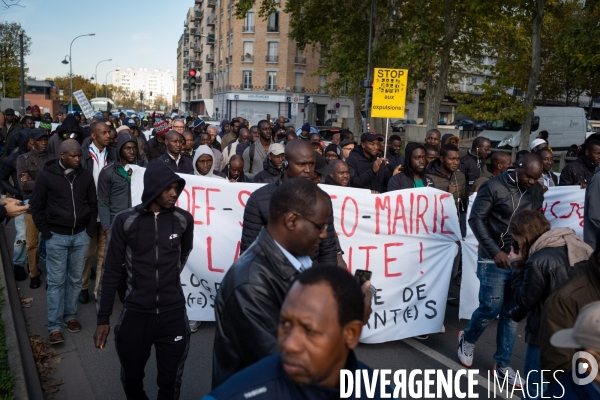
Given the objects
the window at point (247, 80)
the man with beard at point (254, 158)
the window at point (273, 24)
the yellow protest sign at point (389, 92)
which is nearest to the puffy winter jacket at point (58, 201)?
the man with beard at point (254, 158)

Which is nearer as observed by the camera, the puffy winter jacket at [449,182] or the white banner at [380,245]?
the white banner at [380,245]

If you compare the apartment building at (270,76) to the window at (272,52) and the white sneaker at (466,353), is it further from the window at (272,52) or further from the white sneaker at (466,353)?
the white sneaker at (466,353)

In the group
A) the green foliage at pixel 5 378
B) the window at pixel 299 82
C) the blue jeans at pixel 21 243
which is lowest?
the green foliage at pixel 5 378

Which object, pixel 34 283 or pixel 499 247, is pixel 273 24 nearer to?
pixel 34 283

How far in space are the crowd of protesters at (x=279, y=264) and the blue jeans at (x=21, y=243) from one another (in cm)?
2

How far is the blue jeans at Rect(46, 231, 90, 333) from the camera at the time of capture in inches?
214

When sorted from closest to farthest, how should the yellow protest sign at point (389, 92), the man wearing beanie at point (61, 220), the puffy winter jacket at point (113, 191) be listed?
the man wearing beanie at point (61, 220)
the puffy winter jacket at point (113, 191)
the yellow protest sign at point (389, 92)

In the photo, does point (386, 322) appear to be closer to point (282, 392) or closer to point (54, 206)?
point (54, 206)

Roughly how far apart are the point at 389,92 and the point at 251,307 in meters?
9.27

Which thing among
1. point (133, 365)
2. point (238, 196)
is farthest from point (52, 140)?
point (133, 365)

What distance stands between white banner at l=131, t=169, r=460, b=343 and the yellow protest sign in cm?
500

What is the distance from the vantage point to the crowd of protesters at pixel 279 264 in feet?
5.69

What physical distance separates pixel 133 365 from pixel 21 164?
14.4 ft

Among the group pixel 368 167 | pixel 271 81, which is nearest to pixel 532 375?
pixel 368 167
